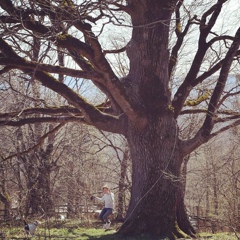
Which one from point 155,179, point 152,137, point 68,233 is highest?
point 152,137

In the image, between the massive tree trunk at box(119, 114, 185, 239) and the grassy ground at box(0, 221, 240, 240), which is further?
the massive tree trunk at box(119, 114, 185, 239)

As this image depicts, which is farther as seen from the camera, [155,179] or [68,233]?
[68,233]

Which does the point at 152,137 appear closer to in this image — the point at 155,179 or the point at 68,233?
the point at 155,179

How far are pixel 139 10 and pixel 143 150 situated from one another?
3311 mm

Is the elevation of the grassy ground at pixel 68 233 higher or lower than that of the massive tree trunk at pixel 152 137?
lower

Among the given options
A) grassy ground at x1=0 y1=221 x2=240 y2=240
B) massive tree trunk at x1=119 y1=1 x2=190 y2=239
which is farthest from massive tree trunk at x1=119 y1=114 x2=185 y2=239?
grassy ground at x1=0 y1=221 x2=240 y2=240

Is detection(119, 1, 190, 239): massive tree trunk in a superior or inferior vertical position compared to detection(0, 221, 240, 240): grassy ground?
superior

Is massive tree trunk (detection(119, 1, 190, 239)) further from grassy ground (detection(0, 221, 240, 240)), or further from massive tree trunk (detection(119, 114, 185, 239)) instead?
grassy ground (detection(0, 221, 240, 240))

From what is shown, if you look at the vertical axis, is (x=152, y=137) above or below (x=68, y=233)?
above

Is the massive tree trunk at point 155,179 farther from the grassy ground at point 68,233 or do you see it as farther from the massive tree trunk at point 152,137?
the grassy ground at point 68,233

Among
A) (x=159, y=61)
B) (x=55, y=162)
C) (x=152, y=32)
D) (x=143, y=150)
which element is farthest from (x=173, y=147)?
(x=55, y=162)

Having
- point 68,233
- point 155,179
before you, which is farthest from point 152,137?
point 68,233

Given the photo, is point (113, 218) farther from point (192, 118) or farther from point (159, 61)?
point (159, 61)

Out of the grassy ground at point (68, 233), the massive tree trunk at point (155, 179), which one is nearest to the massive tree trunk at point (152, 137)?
the massive tree trunk at point (155, 179)
